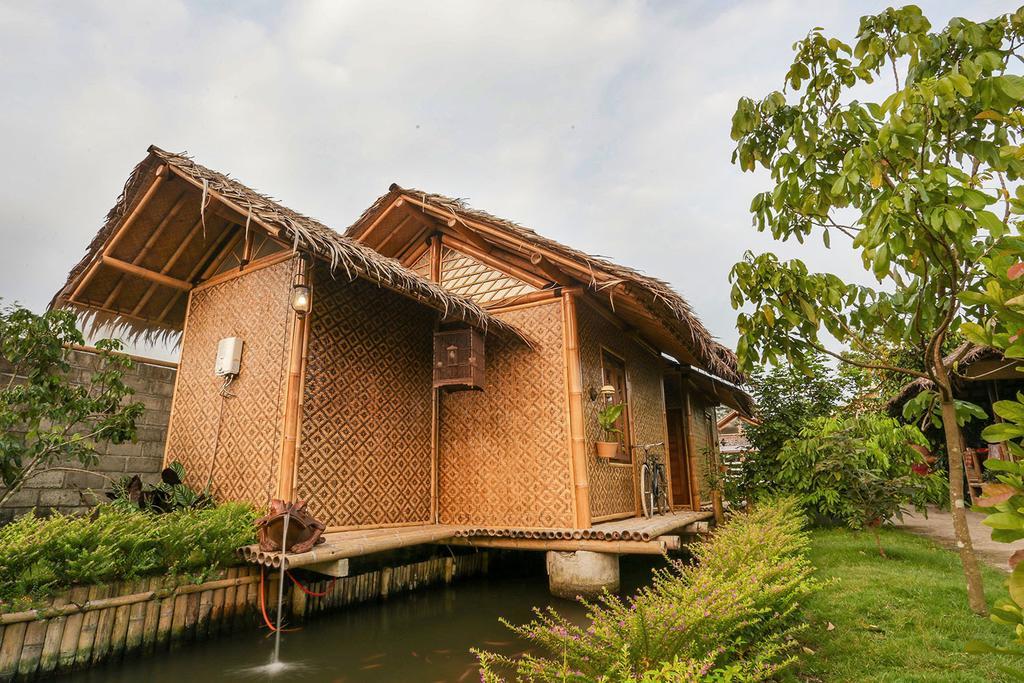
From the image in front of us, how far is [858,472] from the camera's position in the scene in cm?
655

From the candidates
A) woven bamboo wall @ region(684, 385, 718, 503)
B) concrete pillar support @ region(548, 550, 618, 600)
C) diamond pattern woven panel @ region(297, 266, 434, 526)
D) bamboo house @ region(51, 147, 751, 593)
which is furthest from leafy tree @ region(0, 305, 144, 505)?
woven bamboo wall @ region(684, 385, 718, 503)

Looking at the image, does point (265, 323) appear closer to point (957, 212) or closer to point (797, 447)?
point (957, 212)

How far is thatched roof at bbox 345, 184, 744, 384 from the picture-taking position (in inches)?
219

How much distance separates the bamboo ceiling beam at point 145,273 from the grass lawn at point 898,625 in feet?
21.4

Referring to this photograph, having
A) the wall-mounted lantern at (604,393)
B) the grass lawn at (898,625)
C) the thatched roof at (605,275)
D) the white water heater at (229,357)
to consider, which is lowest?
the grass lawn at (898,625)

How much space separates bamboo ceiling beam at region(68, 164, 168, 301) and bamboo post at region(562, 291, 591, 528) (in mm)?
3985

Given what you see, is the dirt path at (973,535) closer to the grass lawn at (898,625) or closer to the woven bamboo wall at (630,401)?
the grass lawn at (898,625)

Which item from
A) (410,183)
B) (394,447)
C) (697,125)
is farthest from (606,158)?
(394,447)

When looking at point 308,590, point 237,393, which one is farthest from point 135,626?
point 237,393

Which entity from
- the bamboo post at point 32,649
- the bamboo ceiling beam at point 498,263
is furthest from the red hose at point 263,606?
the bamboo ceiling beam at point 498,263

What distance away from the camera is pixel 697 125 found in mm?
9008

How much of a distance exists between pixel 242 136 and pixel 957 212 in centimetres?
1894

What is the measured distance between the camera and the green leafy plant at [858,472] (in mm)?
5910

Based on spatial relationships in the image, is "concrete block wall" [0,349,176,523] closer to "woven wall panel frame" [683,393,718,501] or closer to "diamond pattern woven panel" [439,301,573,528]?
"diamond pattern woven panel" [439,301,573,528]
